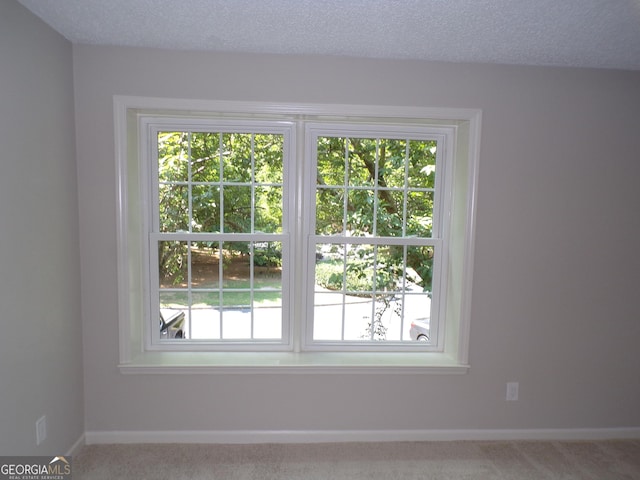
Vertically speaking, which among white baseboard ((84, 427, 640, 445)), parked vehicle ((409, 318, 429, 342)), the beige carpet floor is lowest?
the beige carpet floor

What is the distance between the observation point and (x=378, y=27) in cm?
189

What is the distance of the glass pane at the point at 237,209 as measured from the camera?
100 inches

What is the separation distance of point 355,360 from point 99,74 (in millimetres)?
2371

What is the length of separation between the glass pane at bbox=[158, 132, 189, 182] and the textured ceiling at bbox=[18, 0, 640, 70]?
0.53m

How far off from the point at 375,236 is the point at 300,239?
525 mm

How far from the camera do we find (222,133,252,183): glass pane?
2.50 metres

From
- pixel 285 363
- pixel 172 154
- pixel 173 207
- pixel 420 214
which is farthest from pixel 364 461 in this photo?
pixel 172 154

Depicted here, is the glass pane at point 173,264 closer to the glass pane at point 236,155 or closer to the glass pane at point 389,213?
the glass pane at point 236,155

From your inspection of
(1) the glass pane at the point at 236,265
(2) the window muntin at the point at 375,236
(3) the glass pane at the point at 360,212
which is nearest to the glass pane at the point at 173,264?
(1) the glass pane at the point at 236,265

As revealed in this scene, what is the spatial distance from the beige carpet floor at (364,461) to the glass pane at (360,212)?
4.70 ft

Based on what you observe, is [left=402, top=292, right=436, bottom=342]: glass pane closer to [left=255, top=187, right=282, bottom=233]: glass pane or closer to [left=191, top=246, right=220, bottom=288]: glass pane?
[left=255, top=187, right=282, bottom=233]: glass pane

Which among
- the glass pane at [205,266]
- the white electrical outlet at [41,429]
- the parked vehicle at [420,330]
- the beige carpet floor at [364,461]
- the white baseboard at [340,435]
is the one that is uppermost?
the glass pane at [205,266]

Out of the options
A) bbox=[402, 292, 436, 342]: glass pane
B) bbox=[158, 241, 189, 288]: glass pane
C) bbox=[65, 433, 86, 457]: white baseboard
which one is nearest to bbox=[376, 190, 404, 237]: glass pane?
bbox=[402, 292, 436, 342]: glass pane

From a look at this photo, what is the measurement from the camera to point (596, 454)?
7.97 ft
